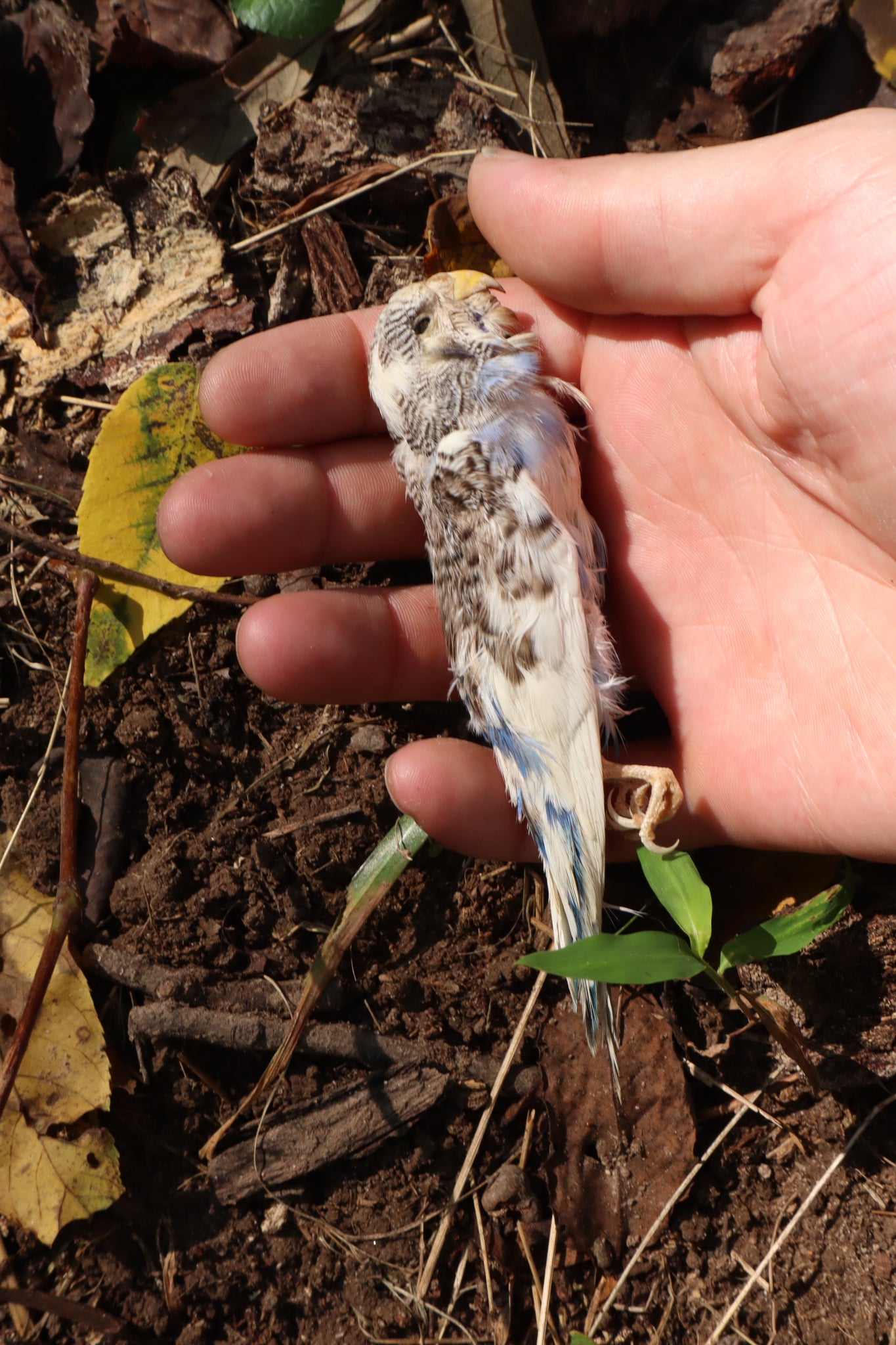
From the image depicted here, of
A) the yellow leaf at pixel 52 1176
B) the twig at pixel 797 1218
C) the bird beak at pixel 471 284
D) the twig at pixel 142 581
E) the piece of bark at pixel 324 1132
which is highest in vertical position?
the bird beak at pixel 471 284

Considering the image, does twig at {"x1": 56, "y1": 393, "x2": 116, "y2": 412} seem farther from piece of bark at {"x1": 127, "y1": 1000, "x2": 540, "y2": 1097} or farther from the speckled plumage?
piece of bark at {"x1": 127, "y1": 1000, "x2": 540, "y2": 1097}

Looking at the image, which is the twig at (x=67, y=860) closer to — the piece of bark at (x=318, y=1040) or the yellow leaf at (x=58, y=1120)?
the yellow leaf at (x=58, y=1120)

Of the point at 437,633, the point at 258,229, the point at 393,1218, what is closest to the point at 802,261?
the point at 437,633

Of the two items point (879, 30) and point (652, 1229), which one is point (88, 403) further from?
point (652, 1229)

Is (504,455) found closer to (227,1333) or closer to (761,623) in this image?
(761,623)

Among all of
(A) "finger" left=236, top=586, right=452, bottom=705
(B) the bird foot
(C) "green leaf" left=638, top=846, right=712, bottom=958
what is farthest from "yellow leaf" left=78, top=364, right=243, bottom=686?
(C) "green leaf" left=638, top=846, right=712, bottom=958

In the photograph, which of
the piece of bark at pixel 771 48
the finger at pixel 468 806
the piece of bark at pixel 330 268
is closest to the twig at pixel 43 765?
the finger at pixel 468 806

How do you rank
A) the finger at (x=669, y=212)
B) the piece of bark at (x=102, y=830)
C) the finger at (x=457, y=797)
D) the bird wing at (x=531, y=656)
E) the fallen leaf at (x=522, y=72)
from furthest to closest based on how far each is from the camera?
the fallen leaf at (x=522, y=72)
the piece of bark at (x=102, y=830)
the finger at (x=457, y=797)
the bird wing at (x=531, y=656)
the finger at (x=669, y=212)
